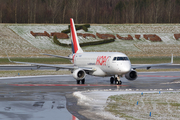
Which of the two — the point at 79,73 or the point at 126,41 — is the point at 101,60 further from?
the point at 126,41

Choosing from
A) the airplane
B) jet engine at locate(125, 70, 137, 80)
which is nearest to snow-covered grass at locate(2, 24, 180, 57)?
the airplane

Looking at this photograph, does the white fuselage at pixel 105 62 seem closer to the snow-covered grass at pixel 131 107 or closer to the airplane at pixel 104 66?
the airplane at pixel 104 66

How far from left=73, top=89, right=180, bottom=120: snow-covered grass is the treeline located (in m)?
130

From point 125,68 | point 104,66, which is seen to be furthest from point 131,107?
point 104,66

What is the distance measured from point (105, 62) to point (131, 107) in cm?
1762

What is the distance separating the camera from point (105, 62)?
36.6 meters

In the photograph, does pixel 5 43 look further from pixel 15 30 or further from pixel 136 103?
pixel 136 103

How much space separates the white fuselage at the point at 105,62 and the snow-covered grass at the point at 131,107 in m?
10.5

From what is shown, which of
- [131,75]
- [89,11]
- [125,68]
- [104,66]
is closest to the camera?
[125,68]

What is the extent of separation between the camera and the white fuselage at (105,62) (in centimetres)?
3456

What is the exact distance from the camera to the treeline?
152 meters

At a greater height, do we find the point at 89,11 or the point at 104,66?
the point at 89,11

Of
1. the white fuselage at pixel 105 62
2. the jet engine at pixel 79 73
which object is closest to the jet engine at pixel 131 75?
the white fuselage at pixel 105 62

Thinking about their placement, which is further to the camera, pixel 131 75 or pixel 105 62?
pixel 131 75
